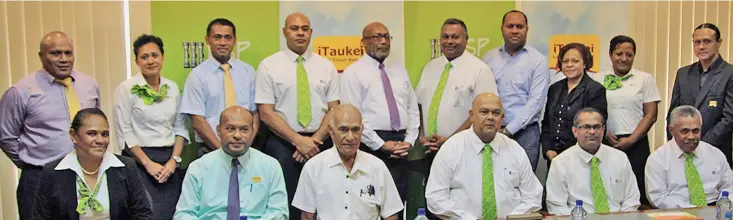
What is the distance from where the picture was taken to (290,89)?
4.54 metres

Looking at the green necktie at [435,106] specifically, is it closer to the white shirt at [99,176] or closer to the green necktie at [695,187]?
the green necktie at [695,187]

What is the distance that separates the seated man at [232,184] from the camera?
3.65 meters

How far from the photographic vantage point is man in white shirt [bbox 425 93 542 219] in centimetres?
387

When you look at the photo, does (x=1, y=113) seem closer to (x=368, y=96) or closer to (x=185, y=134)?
(x=185, y=134)

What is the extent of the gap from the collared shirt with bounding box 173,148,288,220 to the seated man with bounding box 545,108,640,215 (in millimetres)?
1598

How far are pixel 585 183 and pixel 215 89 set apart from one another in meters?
2.43

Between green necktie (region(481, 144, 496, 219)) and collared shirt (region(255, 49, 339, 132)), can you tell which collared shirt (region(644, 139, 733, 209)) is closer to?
green necktie (region(481, 144, 496, 219))

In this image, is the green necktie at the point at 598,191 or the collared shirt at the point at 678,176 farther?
the collared shirt at the point at 678,176

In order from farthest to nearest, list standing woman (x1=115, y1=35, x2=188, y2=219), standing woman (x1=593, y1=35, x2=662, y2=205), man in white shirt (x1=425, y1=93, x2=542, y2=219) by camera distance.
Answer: standing woman (x1=593, y1=35, x2=662, y2=205) < standing woman (x1=115, y1=35, x2=188, y2=219) < man in white shirt (x1=425, y1=93, x2=542, y2=219)

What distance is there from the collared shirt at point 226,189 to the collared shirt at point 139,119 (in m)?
0.82

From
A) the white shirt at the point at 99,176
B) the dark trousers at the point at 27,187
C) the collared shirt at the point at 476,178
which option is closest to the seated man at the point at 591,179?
the collared shirt at the point at 476,178

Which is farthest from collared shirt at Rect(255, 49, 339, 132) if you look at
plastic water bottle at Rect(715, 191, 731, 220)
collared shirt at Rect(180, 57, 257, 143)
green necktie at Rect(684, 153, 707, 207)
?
plastic water bottle at Rect(715, 191, 731, 220)

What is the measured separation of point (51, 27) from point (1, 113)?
1220mm

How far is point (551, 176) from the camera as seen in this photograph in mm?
4055
